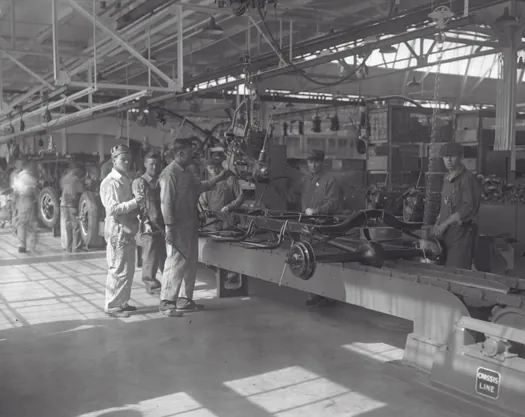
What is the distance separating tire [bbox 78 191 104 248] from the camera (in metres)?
9.22

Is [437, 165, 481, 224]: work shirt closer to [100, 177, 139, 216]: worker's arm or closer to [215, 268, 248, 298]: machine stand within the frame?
[215, 268, 248, 298]: machine stand

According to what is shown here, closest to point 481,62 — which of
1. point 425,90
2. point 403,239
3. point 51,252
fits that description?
point 425,90

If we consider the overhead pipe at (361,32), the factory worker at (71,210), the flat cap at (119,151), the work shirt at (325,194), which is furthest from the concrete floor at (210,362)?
the factory worker at (71,210)

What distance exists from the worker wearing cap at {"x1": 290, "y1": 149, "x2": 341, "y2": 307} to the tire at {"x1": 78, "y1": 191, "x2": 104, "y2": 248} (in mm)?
4213

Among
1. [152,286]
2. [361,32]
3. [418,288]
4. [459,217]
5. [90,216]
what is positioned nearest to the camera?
[418,288]

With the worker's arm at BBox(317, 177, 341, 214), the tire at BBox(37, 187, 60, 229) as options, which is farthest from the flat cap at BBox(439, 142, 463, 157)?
the tire at BBox(37, 187, 60, 229)

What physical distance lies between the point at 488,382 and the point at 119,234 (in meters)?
3.34

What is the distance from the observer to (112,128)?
823 inches

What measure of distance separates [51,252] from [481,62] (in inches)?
608

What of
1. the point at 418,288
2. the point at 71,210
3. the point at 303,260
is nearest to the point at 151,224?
the point at 303,260

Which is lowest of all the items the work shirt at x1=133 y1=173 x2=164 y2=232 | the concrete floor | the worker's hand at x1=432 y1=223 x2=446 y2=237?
the concrete floor

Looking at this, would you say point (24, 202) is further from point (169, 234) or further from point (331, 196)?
point (331, 196)

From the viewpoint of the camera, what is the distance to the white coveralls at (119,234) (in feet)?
17.5

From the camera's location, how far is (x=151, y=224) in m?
6.27
